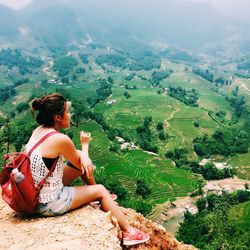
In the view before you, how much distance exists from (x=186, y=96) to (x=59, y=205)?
101914 millimetres

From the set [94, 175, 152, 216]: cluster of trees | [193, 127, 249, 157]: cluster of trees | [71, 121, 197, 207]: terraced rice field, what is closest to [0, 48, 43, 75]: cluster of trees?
[193, 127, 249, 157]: cluster of trees

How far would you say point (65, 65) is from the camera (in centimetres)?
13800

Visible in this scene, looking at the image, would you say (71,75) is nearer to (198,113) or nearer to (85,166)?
(198,113)

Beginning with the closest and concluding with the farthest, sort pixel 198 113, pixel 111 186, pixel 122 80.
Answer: pixel 111 186
pixel 198 113
pixel 122 80

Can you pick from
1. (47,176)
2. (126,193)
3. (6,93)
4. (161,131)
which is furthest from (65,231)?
(6,93)

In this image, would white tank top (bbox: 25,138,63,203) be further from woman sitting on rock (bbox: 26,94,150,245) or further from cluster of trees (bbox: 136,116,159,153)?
cluster of trees (bbox: 136,116,159,153)

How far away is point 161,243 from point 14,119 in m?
67.0

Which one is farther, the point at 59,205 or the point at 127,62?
the point at 127,62

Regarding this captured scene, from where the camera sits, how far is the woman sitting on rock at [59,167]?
5691mm

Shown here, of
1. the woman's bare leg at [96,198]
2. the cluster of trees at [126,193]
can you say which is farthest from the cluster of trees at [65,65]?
the woman's bare leg at [96,198]

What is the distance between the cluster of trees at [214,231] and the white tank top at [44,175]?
26.6m

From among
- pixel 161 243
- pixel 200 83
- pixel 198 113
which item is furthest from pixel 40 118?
pixel 200 83

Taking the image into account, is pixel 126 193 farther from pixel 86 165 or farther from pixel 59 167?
pixel 59 167

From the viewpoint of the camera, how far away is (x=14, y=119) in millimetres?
71688
